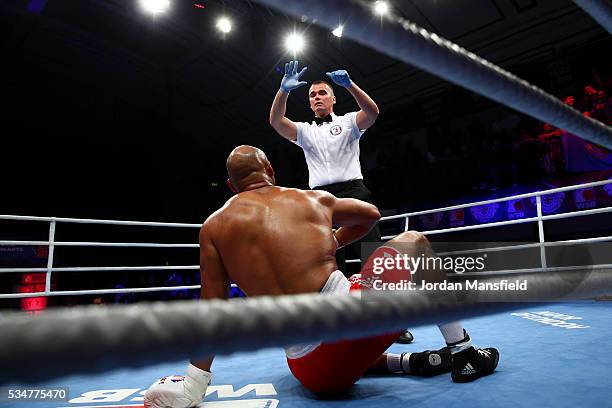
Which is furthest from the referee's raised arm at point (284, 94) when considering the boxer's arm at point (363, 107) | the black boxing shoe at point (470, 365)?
the black boxing shoe at point (470, 365)

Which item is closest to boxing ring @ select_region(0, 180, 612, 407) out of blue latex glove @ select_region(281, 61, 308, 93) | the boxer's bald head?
the boxer's bald head

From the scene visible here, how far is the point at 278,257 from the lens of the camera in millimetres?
1082

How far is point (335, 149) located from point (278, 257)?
1079 millimetres

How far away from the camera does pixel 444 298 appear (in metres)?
0.41

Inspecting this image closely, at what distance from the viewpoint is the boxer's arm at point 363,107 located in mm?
1850

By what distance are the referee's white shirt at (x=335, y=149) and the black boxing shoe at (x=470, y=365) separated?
1012mm

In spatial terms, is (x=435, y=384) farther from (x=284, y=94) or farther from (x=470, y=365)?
(x=284, y=94)

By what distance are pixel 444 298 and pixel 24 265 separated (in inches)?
332

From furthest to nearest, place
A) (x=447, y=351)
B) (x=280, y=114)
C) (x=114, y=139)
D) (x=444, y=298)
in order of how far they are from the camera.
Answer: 1. (x=114, y=139)
2. (x=280, y=114)
3. (x=447, y=351)
4. (x=444, y=298)

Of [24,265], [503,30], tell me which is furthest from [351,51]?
[24,265]

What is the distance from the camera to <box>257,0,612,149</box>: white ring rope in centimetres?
49

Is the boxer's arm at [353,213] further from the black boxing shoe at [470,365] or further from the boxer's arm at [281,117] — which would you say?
the boxer's arm at [281,117]

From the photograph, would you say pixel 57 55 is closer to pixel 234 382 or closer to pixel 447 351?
pixel 234 382

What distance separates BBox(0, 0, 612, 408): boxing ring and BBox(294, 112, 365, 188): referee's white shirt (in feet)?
3.22
